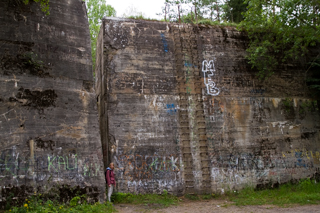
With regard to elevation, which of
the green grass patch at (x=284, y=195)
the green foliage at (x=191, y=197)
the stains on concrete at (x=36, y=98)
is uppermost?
the stains on concrete at (x=36, y=98)

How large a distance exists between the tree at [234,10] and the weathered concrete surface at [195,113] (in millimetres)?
6994

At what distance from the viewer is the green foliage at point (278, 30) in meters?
10.0

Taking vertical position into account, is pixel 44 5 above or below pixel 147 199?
above

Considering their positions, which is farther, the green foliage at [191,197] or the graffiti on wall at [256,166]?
the graffiti on wall at [256,166]

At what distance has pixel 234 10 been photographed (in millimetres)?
18219

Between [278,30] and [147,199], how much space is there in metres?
8.24

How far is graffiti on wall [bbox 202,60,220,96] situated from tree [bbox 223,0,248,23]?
8.33 meters

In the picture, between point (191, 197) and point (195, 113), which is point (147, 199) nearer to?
point (191, 197)

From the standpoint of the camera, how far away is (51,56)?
333 inches

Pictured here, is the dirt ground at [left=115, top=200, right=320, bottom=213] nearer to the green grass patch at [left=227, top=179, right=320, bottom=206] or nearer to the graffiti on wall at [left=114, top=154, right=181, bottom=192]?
the green grass patch at [left=227, top=179, right=320, bottom=206]

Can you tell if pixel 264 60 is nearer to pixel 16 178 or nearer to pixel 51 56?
pixel 51 56

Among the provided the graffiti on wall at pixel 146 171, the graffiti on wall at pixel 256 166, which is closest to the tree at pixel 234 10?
the graffiti on wall at pixel 256 166

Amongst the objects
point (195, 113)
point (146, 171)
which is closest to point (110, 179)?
point (146, 171)

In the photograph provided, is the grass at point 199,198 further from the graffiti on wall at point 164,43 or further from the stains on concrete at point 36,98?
the graffiti on wall at point 164,43
